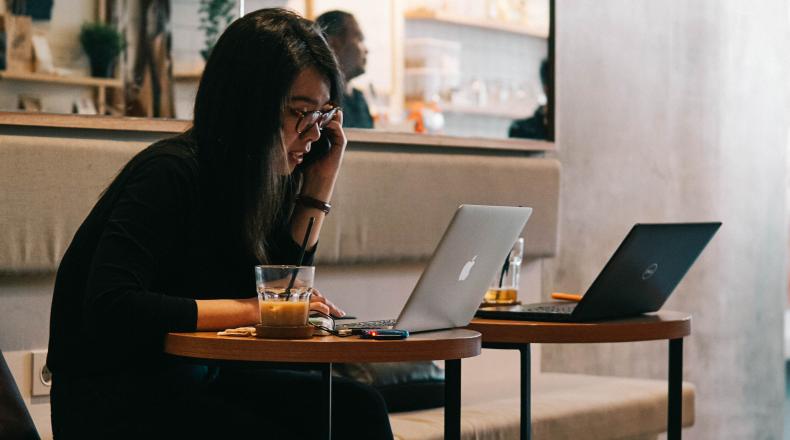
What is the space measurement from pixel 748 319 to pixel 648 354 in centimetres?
68

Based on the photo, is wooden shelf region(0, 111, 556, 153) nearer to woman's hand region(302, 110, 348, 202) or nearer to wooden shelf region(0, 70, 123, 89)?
wooden shelf region(0, 70, 123, 89)

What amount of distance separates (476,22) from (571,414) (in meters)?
1.36

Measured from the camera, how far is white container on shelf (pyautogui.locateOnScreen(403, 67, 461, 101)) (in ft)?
11.5

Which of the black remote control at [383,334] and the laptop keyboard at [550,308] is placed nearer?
the black remote control at [383,334]

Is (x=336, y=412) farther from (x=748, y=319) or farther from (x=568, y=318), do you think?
(x=748, y=319)

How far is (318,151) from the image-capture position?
2.36 m

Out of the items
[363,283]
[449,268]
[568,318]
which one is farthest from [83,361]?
[363,283]

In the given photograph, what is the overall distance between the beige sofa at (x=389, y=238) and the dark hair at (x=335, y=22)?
322 mm

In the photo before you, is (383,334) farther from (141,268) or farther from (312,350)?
(141,268)

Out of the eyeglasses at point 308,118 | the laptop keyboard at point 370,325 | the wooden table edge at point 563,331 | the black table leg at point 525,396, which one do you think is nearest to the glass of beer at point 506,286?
the black table leg at point 525,396

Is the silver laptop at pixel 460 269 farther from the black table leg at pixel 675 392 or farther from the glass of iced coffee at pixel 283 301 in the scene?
the black table leg at pixel 675 392

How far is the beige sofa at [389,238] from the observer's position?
103 inches

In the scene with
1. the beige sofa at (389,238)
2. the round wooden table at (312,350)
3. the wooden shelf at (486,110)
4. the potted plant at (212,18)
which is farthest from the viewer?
the wooden shelf at (486,110)

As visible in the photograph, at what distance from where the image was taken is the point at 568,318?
2289mm
